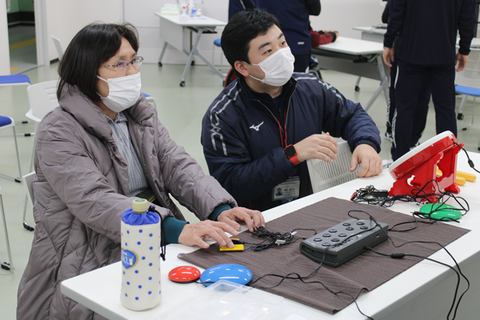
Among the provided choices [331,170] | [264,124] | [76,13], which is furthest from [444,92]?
[76,13]

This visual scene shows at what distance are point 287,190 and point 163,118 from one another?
10.6 feet

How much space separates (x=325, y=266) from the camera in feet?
3.51

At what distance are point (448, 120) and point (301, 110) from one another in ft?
6.64

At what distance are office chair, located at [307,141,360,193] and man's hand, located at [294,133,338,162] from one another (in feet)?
0.31

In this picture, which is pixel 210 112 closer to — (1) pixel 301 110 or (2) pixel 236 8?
(1) pixel 301 110

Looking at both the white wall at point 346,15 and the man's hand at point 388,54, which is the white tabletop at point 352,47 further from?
the white wall at point 346,15

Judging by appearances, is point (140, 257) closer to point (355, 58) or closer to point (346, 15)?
point (355, 58)

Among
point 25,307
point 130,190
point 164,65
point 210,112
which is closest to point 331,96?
point 210,112

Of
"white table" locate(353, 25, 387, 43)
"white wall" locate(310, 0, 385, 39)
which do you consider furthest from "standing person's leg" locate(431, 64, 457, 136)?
"white wall" locate(310, 0, 385, 39)

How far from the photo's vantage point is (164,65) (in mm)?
8094

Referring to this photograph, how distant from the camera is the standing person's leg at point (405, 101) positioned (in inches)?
136

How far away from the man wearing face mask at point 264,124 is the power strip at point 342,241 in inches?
20.5

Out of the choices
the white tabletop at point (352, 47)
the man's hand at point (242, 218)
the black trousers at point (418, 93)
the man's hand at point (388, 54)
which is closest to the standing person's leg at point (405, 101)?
the black trousers at point (418, 93)

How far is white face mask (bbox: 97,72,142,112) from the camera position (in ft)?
4.78
